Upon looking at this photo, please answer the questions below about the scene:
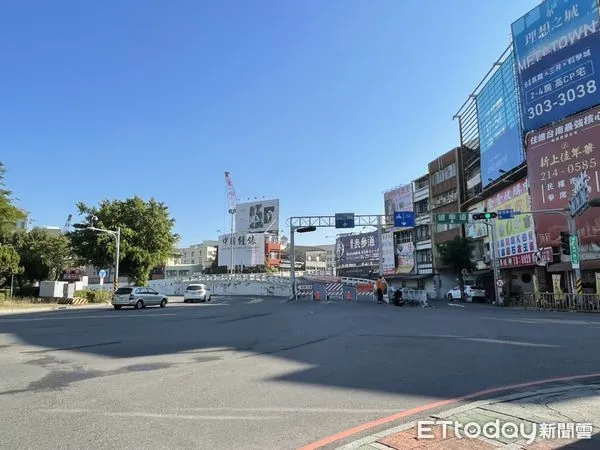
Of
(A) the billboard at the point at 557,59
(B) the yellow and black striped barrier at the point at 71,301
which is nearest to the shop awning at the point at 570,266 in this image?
→ (A) the billboard at the point at 557,59

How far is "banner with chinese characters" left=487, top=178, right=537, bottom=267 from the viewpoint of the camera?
130ft

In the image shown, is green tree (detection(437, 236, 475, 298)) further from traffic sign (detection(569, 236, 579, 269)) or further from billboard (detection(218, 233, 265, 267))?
billboard (detection(218, 233, 265, 267))

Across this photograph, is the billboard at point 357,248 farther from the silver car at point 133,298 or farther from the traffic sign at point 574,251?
the traffic sign at point 574,251

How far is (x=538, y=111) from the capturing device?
36.3m

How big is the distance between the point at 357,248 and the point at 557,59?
56913 millimetres

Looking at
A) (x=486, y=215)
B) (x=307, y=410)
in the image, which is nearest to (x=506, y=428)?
(x=307, y=410)

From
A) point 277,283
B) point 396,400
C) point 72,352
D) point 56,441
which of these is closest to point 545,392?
point 396,400

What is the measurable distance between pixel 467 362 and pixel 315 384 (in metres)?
3.34

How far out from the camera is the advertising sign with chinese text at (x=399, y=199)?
70500 mm

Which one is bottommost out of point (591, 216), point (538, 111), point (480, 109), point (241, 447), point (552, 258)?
point (241, 447)

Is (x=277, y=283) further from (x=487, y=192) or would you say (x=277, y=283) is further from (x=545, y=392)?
(x=545, y=392)

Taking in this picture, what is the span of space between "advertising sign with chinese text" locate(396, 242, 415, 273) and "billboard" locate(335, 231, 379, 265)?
32.3 feet

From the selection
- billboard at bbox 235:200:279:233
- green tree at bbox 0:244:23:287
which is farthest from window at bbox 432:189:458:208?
green tree at bbox 0:244:23:287

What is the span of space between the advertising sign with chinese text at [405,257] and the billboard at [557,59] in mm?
34114
